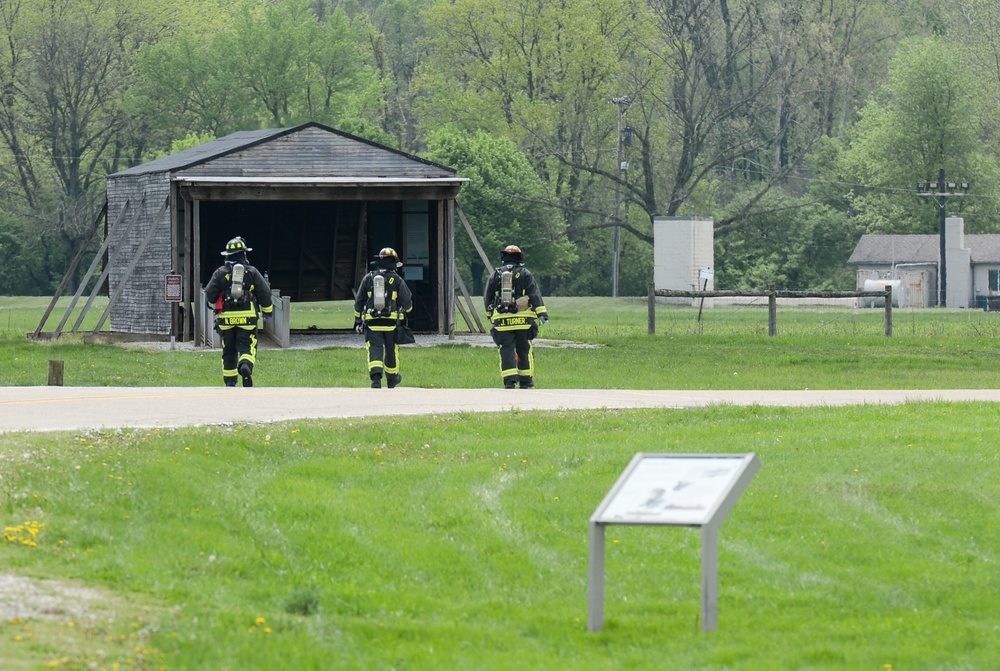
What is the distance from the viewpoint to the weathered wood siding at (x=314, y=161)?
3103cm

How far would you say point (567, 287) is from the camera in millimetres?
79375

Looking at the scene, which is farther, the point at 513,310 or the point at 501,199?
the point at 501,199

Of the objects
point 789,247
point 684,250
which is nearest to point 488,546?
point 684,250

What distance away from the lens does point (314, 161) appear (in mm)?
31766

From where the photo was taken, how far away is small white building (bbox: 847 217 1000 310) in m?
70.6

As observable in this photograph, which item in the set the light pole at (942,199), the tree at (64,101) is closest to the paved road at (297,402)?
the light pole at (942,199)

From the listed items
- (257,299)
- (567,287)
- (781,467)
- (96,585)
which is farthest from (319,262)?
(567,287)

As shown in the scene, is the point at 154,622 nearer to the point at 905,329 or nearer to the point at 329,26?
the point at 905,329

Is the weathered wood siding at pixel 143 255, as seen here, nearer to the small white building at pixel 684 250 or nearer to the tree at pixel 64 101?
the small white building at pixel 684 250

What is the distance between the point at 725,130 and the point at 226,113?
2327 cm

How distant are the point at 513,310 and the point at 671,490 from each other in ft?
40.9

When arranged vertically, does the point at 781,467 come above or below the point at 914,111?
below

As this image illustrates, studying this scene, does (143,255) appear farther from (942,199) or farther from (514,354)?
(942,199)

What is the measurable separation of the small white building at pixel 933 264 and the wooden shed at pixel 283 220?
129ft
